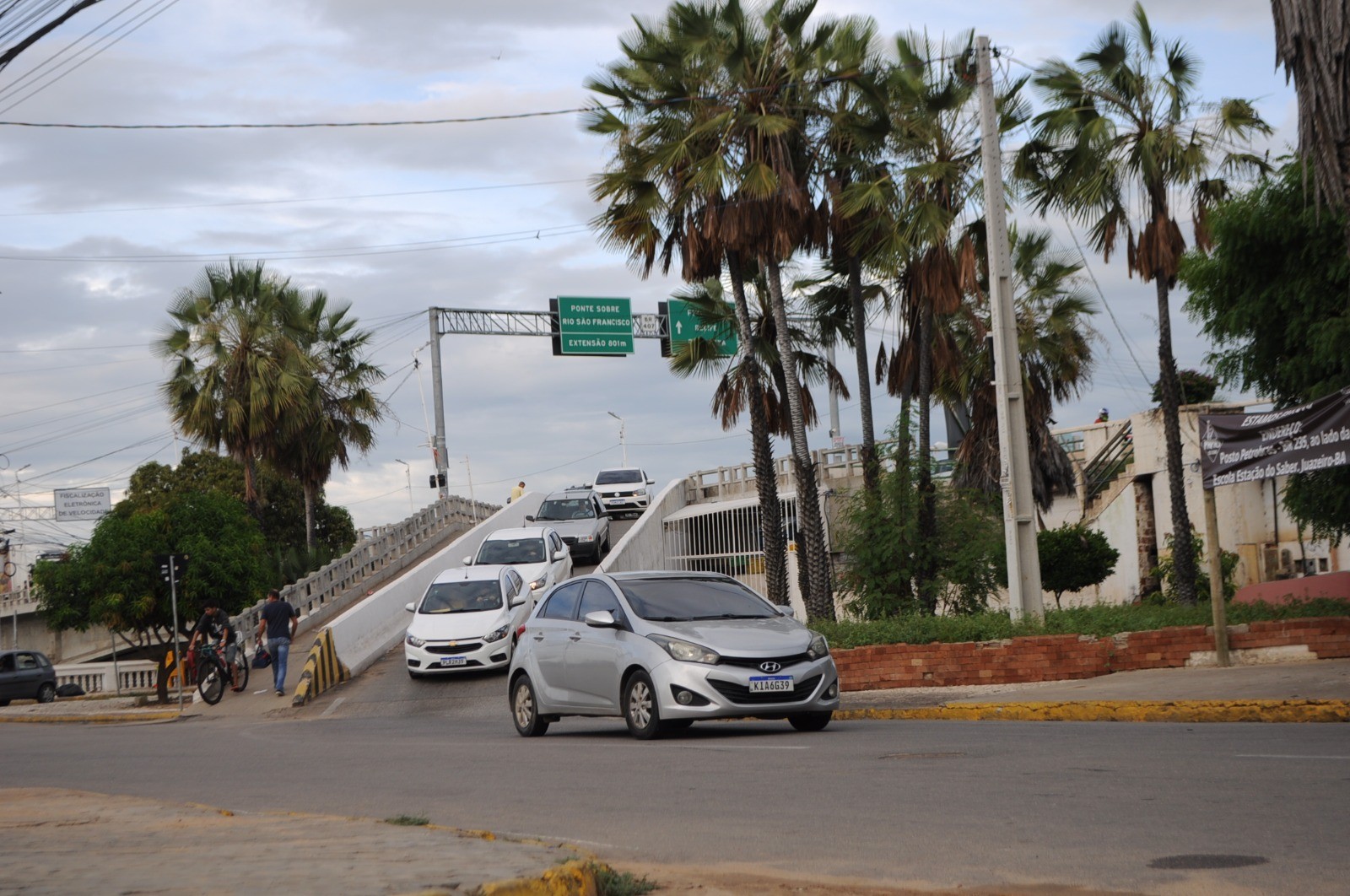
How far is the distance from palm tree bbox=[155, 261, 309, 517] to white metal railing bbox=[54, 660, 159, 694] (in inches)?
217

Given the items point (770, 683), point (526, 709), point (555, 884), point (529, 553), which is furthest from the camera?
point (529, 553)

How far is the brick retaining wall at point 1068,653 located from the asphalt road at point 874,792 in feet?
9.60

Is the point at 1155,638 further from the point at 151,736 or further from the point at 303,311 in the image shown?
the point at 303,311

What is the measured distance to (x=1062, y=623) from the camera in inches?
711

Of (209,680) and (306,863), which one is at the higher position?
(306,863)

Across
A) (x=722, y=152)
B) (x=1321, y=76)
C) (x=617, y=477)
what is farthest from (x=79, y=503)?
(x=1321, y=76)

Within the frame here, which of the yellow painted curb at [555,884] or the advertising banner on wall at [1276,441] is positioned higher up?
the advertising banner on wall at [1276,441]

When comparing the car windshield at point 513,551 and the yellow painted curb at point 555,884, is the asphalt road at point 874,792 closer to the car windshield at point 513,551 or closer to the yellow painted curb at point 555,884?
the yellow painted curb at point 555,884

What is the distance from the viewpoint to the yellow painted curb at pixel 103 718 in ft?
80.8

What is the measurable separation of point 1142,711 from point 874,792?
193 inches

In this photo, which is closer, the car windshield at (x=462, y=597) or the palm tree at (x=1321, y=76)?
the palm tree at (x=1321, y=76)

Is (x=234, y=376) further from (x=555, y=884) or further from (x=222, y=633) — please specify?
(x=555, y=884)

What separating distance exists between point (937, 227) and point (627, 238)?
20.4 ft

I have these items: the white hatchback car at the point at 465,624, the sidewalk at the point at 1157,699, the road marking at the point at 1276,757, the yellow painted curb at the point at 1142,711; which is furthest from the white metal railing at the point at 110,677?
the road marking at the point at 1276,757
